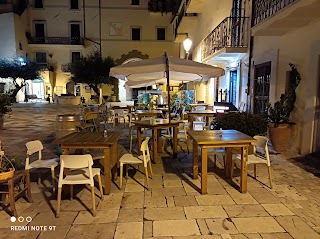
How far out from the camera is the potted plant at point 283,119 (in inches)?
217

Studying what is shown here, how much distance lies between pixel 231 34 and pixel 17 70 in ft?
71.3

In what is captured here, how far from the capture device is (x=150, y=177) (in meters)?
4.13

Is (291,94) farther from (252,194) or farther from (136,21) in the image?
(136,21)

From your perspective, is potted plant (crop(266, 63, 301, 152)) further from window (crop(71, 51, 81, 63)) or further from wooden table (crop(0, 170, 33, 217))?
window (crop(71, 51, 81, 63))

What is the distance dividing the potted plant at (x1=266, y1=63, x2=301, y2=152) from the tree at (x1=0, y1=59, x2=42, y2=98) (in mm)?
23414

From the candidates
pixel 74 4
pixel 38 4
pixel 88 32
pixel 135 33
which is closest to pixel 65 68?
pixel 88 32

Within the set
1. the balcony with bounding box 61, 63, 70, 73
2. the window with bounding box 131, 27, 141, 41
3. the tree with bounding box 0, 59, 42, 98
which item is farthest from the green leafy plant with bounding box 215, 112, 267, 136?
the balcony with bounding box 61, 63, 70, 73

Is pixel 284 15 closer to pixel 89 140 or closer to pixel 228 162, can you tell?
pixel 228 162

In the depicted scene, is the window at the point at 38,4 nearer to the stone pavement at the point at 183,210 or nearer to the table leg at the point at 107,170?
the stone pavement at the point at 183,210

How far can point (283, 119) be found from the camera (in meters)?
5.58

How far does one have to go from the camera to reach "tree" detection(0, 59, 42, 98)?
931 inches

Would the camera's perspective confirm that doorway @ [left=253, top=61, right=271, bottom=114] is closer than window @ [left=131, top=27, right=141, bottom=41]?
Yes

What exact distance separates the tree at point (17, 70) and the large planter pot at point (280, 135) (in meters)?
23.4

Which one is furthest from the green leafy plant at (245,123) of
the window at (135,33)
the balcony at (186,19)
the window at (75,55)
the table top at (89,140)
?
the window at (75,55)
